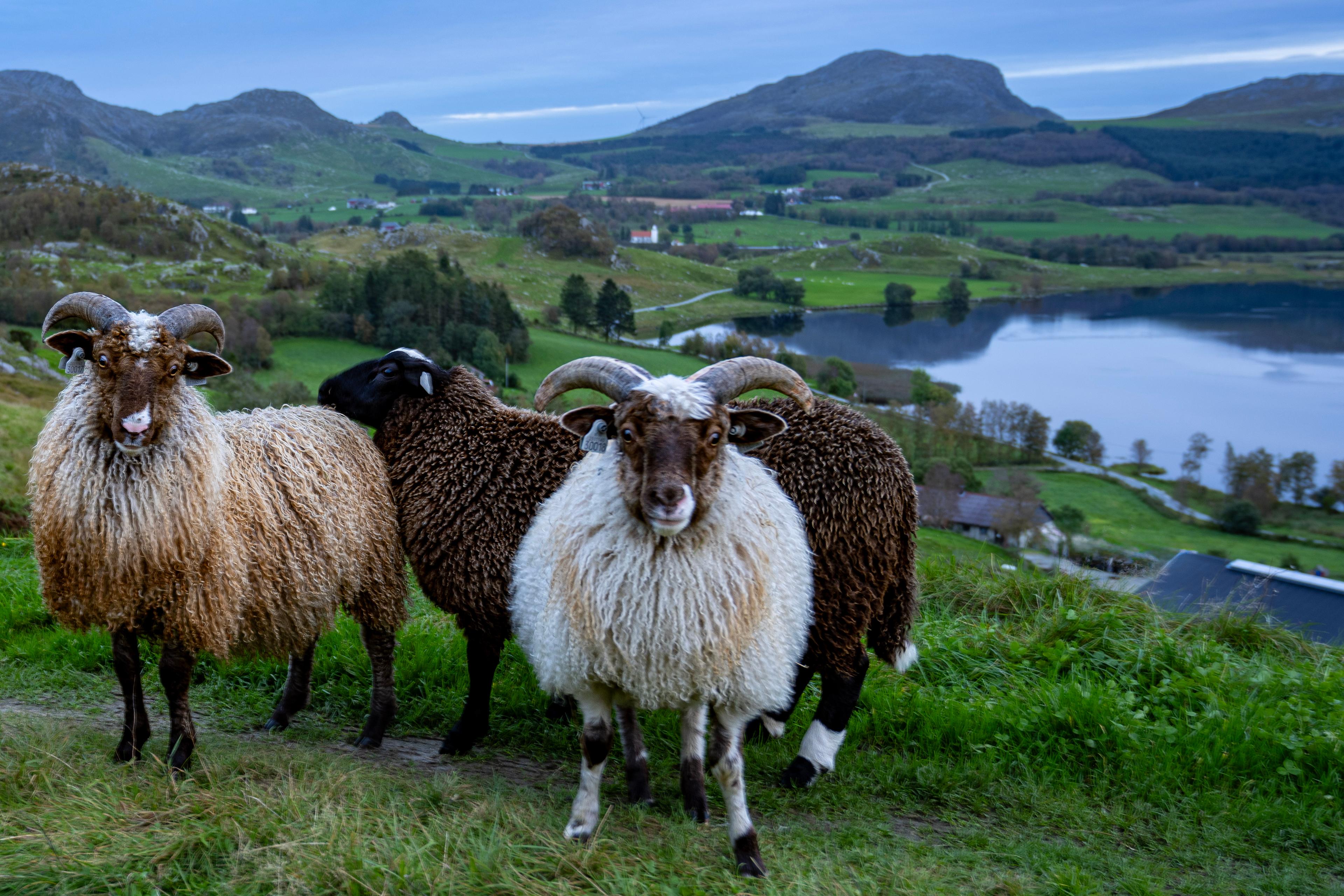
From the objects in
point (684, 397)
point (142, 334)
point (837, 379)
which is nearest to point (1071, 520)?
point (837, 379)

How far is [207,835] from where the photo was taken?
12.2 ft

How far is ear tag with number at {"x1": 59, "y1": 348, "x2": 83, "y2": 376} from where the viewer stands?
493 cm

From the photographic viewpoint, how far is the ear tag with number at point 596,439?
457cm

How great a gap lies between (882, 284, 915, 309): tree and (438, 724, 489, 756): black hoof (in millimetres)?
133884

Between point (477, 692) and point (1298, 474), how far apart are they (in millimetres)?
82173

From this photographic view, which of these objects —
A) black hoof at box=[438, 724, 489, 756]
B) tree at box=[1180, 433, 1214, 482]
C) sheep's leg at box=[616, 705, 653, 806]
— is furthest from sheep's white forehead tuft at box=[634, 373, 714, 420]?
tree at box=[1180, 433, 1214, 482]

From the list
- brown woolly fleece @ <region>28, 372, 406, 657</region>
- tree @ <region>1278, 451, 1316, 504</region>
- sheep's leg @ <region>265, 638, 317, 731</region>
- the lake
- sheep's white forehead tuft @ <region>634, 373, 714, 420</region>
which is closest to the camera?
sheep's white forehead tuft @ <region>634, 373, 714, 420</region>

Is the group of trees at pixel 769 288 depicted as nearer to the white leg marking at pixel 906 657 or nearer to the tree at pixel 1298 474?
the tree at pixel 1298 474

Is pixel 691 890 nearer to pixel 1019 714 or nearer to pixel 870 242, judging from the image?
pixel 1019 714

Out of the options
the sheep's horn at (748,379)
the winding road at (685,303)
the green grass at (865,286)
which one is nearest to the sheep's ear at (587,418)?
the sheep's horn at (748,379)

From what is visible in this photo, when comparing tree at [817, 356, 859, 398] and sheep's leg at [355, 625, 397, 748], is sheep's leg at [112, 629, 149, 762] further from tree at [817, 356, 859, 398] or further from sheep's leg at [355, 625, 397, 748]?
tree at [817, 356, 859, 398]

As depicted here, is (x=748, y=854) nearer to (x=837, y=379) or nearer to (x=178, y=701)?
(x=178, y=701)

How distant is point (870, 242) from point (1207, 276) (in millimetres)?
61758

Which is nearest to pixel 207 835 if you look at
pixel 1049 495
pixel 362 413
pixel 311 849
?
pixel 311 849
